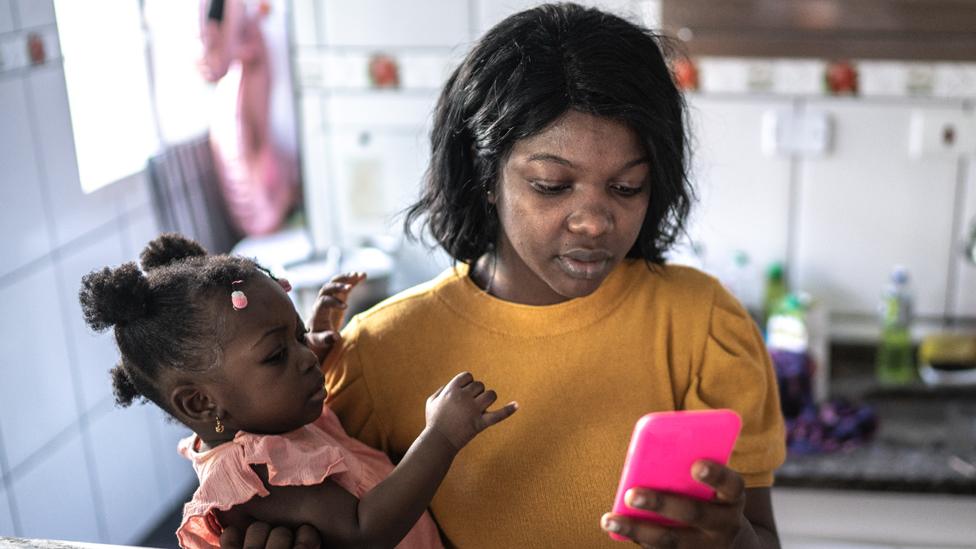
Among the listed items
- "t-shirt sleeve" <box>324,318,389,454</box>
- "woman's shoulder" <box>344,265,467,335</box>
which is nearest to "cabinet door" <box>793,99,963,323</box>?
"woman's shoulder" <box>344,265,467,335</box>

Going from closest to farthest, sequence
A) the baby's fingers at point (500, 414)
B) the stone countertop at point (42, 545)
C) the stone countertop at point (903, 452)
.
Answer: the stone countertop at point (42, 545)
the baby's fingers at point (500, 414)
the stone countertop at point (903, 452)

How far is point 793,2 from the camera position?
2.01 metres

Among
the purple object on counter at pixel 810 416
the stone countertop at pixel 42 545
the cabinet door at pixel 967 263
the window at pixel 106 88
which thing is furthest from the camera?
the window at pixel 106 88

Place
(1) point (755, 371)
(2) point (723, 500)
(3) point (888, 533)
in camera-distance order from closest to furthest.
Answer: (2) point (723, 500)
(1) point (755, 371)
(3) point (888, 533)

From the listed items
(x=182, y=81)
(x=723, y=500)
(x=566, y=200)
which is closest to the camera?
(x=723, y=500)

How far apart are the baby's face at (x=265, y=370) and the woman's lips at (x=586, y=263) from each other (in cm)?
28

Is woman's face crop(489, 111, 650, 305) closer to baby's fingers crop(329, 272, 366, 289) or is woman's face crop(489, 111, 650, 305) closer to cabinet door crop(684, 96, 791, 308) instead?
baby's fingers crop(329, 272, 366, 289)

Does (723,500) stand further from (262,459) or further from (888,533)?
(888,533)

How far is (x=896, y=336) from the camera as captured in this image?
2.10 m

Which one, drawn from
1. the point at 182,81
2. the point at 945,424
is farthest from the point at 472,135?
the point at 182,81

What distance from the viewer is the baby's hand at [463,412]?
2.85 feet

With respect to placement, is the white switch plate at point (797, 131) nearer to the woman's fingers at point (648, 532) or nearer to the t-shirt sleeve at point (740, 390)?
the t-shirt sleeve at point (740, 390)

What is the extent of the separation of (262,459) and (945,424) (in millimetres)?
1540

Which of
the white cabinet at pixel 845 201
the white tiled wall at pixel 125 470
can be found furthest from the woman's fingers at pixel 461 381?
the white tiled wall at pixel 125 470
